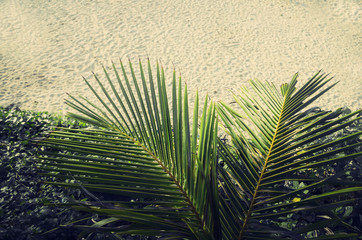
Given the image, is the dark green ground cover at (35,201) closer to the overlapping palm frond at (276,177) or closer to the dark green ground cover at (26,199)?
the dark green ground cover at (26,199)

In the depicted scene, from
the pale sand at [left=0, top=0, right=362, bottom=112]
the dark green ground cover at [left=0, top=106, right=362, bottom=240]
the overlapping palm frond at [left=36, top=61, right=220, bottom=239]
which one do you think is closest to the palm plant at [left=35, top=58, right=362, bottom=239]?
the overlapping palm frond at [left=36, top=61, right=220, bottom=239]

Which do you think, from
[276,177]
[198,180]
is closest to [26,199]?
[198,180]

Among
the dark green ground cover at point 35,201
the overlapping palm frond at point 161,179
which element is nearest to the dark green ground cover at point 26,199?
the dark green ground cover at point 35,201

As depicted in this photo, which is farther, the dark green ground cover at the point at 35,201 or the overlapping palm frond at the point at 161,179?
the dark green ground cover at the point at 35,201

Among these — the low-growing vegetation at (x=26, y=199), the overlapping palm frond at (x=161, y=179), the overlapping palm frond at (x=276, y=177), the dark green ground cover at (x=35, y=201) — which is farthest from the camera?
the low-growing vegetation at (x=26, y=199)

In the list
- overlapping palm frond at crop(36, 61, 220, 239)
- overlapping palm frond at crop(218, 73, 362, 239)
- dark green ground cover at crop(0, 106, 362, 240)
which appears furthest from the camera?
dark green ground cover at crop(0, 106, 362, 240)

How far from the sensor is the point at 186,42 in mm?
6012

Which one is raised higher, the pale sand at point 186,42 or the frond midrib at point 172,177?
the pale sand at point 186,42

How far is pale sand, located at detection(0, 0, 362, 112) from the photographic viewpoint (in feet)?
16.4

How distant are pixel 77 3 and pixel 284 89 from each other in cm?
645

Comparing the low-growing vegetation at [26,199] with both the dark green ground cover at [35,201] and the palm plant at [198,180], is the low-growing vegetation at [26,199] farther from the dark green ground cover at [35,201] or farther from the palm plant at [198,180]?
the palm plant at [198,180]

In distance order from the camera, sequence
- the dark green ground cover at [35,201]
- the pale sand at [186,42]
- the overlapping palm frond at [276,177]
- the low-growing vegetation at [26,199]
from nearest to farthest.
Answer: the overlapping palm frond at [276,177] < the dark green ground cover at [35,201] < the low-growing vegetation at [26,199] < the pale sand at [186,42]

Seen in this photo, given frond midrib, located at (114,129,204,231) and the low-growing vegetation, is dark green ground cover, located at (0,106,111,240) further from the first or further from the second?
frond midrib, located at (114,129,204,231)

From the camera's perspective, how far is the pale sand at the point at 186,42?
5.01 m
